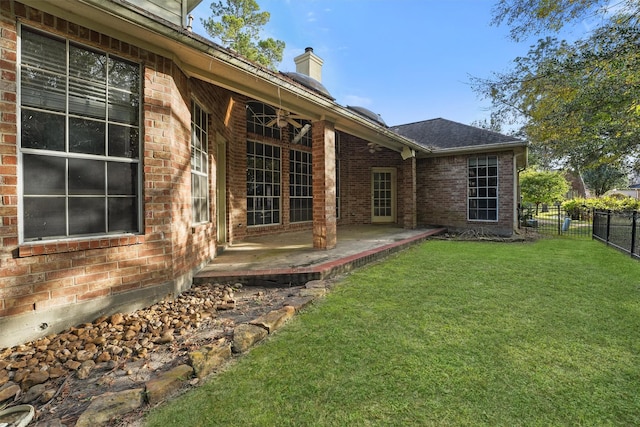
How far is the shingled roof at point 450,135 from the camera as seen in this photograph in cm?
993

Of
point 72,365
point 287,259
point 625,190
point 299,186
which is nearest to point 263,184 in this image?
point 299,186

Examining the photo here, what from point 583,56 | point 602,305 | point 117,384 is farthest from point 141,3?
point 583,56

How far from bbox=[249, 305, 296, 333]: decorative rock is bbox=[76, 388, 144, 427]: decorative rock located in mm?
1112

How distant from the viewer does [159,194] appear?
337 cm

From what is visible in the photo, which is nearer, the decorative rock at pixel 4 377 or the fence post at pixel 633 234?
the decorative rock at pixel 4 377

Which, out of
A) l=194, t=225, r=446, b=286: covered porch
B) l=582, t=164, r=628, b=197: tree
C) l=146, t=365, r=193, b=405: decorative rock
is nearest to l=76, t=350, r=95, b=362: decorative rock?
l=146, t=365, r=193, b=405: decorative rock

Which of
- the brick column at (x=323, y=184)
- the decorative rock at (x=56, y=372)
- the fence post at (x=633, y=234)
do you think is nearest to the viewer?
the decorative rock at (x=56, y=372)

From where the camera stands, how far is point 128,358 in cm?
233

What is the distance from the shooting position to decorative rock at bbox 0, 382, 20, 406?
1.83 metres

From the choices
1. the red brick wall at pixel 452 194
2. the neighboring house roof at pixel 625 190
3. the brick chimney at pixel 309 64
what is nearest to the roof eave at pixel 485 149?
the red brick wall at pixel 452 194

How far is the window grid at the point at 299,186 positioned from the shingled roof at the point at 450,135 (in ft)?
14.7

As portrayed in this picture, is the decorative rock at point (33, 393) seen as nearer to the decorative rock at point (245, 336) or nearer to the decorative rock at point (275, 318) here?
the decorative rock at point (245, 336)

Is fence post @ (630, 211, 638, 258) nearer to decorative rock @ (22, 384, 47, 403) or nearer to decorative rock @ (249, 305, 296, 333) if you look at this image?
decorative rock @ (249, 305, 296, 333)

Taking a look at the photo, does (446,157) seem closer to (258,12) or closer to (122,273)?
(122,273)
